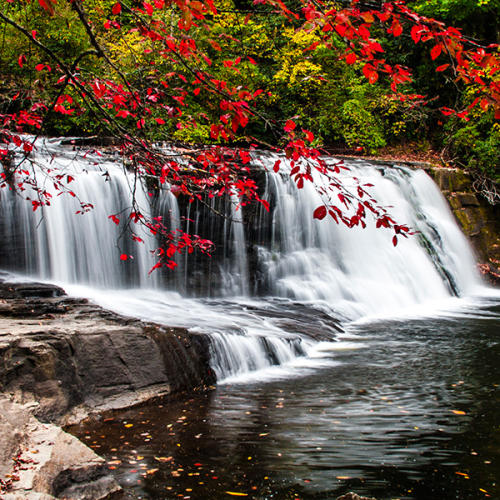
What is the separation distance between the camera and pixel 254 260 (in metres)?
12.7

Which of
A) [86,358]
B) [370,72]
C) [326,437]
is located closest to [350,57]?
[370,72]

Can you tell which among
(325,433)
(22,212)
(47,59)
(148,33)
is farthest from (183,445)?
(47,59)

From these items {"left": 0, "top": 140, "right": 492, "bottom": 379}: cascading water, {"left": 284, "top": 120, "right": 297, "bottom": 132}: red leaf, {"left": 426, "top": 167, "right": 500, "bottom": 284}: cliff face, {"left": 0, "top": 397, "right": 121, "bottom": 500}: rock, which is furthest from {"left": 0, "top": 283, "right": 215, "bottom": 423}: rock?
{"left": 426, "top": 167, "right": 500, "bottom": 284}: cliff face

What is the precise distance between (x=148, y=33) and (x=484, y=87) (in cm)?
159

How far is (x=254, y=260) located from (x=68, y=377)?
771 cm

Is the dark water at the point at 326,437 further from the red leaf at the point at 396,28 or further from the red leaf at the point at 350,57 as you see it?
the red leaf at the point at 396,28

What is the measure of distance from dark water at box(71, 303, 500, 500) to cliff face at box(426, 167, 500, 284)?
399 inches

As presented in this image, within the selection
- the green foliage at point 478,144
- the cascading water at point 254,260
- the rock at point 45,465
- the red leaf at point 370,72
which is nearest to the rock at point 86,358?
the cascading water at point 254,260

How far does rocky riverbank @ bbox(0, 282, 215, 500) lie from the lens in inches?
135

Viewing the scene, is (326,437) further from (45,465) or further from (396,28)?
(396,28)

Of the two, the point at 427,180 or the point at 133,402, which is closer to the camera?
the point at 133,402

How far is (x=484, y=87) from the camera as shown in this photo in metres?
2.14

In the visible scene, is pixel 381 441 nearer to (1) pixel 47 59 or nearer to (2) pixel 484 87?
(2) pixel 484 87

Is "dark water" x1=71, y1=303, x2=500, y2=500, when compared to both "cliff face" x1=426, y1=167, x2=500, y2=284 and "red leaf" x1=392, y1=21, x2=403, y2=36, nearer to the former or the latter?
"red leaf" x1=392, y1=21, x2=403, y2=36
